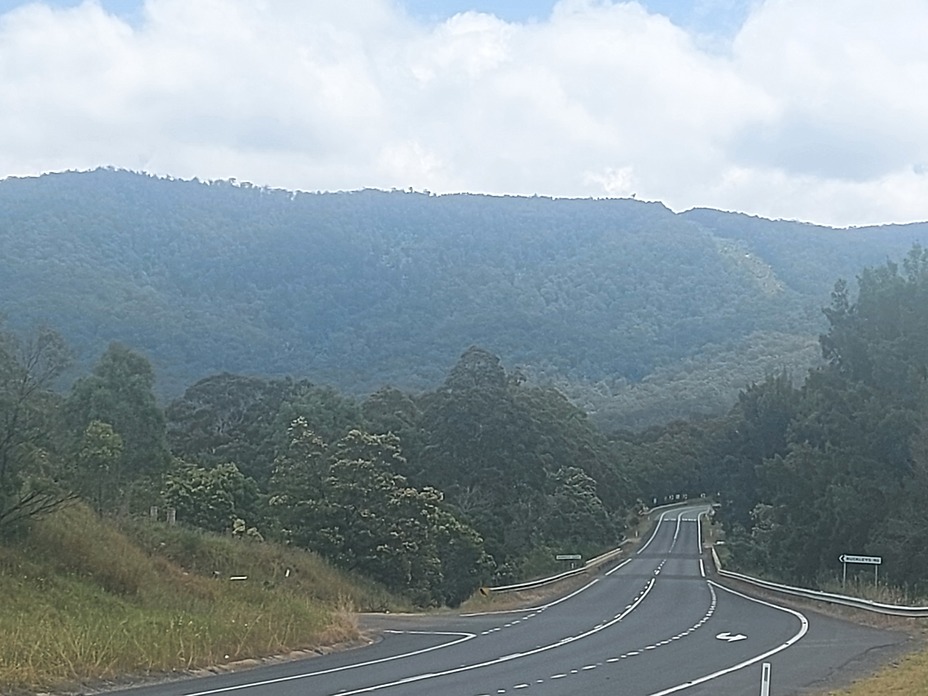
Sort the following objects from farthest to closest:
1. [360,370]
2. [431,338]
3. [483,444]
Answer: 1. [431,338]
2. [360,370]
3. [483,444]

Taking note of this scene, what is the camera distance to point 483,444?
72.1 metres

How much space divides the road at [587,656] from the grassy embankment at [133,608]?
801 millimetres

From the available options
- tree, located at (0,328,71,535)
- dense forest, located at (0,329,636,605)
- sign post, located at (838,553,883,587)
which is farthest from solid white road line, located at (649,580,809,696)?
dense forest, located at (0,329,636,605)

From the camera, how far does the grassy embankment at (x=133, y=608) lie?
1633 cm

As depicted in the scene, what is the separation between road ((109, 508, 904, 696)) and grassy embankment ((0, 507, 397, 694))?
801 mm

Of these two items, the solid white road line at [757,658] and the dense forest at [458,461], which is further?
the dense forest at [458,461]

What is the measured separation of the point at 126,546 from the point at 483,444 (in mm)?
44769

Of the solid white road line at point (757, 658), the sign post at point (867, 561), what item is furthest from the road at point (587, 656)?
the sign post at point (867, 561)

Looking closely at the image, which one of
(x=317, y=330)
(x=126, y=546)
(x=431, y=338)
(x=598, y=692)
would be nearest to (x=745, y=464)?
(x=126, y=546)

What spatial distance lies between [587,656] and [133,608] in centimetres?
824

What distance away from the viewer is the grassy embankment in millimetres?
16328

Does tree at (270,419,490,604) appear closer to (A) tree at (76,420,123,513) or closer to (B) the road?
(A) tree at (76,420,123,513)

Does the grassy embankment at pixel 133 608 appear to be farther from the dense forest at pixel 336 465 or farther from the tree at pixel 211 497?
the tree at pixel 211 497

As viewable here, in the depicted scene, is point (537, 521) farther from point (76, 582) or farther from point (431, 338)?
point (431, 338)
